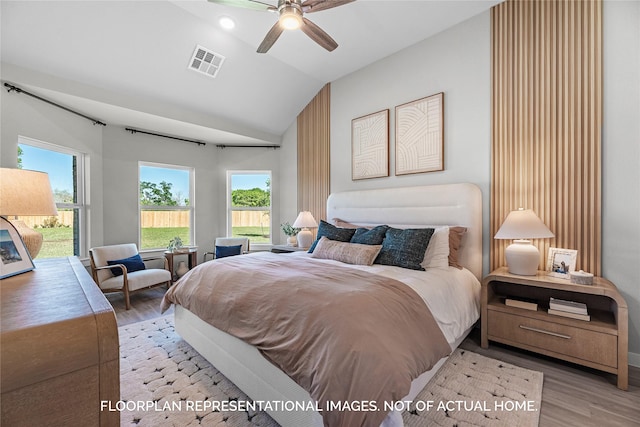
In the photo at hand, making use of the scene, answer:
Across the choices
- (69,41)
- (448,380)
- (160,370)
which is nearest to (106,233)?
(69,41)

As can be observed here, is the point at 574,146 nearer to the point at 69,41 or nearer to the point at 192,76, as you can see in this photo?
the point at 192,76

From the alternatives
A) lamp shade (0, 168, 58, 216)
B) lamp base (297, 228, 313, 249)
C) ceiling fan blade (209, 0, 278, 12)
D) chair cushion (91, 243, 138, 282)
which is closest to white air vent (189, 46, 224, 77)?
ceiling fan blade (209, 0, 278, 12)

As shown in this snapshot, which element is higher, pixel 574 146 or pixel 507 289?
pixel 574 146

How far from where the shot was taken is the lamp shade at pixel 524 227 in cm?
227

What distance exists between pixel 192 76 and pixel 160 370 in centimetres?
341

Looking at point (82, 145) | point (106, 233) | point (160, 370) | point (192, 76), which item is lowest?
point (160, 370)

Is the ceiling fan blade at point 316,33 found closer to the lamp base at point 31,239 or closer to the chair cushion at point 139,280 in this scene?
the lamp base at point 31,239

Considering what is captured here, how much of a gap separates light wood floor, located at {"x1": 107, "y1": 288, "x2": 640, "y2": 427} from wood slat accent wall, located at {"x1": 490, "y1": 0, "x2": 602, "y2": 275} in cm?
82

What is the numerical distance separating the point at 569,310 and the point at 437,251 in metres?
1.02

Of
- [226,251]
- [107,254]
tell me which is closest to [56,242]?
[107,254]

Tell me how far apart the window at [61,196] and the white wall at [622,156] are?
19.1ft

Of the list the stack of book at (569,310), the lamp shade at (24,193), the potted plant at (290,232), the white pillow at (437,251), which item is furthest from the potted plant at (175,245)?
the stack of book at (569,310)

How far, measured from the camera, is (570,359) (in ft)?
6.64

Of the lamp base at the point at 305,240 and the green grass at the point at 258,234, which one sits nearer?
the lamp base at the point at 305,240
